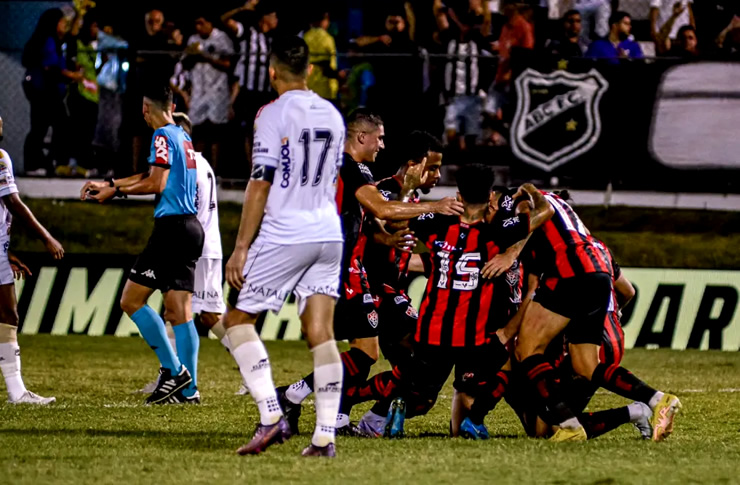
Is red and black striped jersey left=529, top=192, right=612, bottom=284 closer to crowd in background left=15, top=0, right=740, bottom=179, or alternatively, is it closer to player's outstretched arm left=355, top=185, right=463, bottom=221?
player's outstretched arm left=355, top=185, right=463, bottom=221

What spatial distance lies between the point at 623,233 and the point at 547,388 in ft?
30.5

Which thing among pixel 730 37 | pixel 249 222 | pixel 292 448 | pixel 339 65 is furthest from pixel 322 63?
pixel 249 222

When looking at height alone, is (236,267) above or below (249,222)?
below

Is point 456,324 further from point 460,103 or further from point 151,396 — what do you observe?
point 460,103

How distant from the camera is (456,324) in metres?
7.54

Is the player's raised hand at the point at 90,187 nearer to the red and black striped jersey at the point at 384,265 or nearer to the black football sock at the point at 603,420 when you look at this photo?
the red and black striped jersey at the point at 384,265

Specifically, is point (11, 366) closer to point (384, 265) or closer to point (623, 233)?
point (384, 265)

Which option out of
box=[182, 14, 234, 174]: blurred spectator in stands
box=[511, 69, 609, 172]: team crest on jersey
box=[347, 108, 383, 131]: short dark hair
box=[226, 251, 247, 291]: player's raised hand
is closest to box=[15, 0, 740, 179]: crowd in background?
Result: box=[182, 14, 234, 174]: blurred spectator in stands

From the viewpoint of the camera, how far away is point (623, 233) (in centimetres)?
1662

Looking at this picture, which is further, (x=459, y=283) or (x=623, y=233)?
(x=623, y=233)

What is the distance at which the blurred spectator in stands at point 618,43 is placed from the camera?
16219 millimetres

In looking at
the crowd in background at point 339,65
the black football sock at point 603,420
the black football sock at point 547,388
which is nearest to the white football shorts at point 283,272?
the black football sock at point 547,388

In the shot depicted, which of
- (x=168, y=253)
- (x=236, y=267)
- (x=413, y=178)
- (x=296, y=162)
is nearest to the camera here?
(x=236, y=267)

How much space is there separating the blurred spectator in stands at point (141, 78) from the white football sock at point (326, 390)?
9.97 meters
